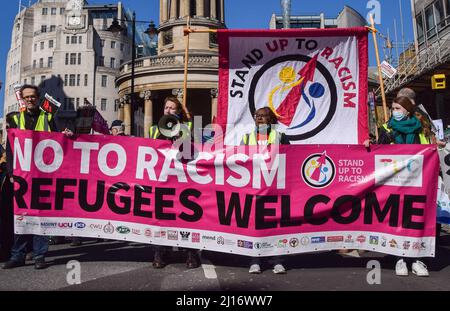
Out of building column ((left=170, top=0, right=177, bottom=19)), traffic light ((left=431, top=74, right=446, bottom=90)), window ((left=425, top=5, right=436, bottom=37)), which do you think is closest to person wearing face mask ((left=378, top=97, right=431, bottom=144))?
traffic light ((left=431, top=74, right=446, bottom=90))

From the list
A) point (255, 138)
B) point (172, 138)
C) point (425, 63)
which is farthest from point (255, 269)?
point (425, 63)

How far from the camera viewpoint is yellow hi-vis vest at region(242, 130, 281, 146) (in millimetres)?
4844

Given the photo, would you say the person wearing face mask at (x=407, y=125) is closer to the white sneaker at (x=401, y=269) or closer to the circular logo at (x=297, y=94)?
the circular logo at (x=297, y=94)

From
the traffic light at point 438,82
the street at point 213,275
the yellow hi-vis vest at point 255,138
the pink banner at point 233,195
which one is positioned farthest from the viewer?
the traffic light at point 438,82

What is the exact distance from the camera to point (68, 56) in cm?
7450

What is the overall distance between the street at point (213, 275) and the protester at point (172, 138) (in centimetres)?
11

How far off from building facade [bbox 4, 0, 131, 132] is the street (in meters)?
68.2

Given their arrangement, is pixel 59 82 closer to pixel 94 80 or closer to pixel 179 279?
pixel 94 80

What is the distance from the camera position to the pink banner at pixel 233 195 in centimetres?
461

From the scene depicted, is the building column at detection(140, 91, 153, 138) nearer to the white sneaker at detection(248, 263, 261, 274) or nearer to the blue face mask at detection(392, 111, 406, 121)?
the blue face mask at detection(392, 111, 406, 121)

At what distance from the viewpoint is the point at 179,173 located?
4867mm

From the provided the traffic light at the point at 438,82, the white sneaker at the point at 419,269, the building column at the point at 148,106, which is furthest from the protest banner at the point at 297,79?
the building column at the point at 148,106

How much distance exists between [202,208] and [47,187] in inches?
76.4

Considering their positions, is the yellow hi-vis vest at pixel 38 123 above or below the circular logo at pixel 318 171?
above
